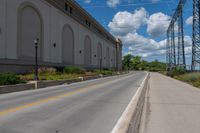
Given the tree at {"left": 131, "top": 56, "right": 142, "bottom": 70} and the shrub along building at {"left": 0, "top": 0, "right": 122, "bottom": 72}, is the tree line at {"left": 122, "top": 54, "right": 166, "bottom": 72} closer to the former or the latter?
the tree at {"left": 131, "top": 56, "right": 142, "bottom": 70}

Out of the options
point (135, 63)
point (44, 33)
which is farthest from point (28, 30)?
point (135, 63)

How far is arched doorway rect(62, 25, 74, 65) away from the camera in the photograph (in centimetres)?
4581

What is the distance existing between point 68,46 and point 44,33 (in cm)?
1078

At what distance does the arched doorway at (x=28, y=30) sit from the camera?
31281 millimetres

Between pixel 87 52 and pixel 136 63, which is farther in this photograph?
pixel 136 63

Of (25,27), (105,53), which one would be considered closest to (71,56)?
(25,27)

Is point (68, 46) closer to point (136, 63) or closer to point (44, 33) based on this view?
point (44, 33)

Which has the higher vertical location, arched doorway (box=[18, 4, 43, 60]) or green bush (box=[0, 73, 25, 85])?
arched doorway (box=[18, 4, 43, 60])

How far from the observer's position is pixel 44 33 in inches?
1459

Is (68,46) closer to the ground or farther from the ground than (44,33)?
closer to the ground

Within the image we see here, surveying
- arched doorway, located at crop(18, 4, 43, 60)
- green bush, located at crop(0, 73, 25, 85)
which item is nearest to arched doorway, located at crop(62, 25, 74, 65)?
arched doorway, located at crop(18, 4, 43, 60)

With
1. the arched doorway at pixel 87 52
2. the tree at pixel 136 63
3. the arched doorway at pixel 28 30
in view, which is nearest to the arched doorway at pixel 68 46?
the arched doorway at pixel 28 30

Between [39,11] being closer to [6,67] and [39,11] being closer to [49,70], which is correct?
[49,70]

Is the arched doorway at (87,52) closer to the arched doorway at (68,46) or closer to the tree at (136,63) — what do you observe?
the arched doorway at (68,46)
